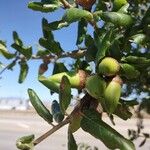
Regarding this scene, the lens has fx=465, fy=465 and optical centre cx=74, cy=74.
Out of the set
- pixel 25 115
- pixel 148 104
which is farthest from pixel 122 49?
pixel 25 115

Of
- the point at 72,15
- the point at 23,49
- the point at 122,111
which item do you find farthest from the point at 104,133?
the point at 23,49

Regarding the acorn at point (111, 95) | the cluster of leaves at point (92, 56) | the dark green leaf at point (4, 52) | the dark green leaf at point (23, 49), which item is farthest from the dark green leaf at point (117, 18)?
the dark green leaf at point (4, 52)

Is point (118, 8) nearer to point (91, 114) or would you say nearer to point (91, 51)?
point (91, 51)

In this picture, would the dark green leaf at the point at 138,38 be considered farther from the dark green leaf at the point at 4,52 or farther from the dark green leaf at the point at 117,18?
the dark green leaf at the point at 4,52

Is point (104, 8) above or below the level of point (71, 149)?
above

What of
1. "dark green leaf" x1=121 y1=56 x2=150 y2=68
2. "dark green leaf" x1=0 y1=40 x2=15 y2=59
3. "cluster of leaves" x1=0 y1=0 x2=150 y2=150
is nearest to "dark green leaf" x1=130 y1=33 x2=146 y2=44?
"cluster of leaves" x1=0 y1=0 x2=150 y2=150

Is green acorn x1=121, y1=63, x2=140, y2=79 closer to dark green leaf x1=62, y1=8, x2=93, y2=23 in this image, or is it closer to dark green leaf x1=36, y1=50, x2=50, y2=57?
dark green leaf x1=62, y1=8, x2=93, y2=23
